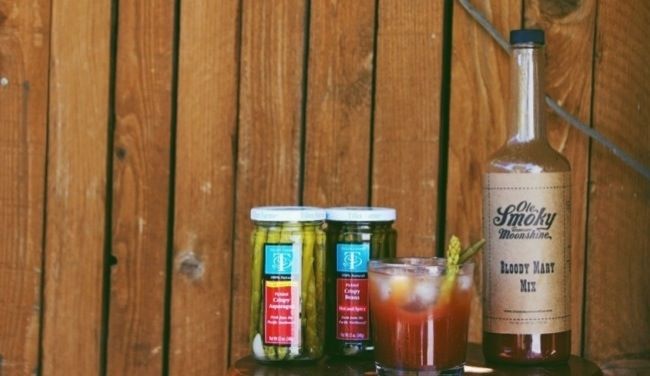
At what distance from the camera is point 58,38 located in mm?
2053

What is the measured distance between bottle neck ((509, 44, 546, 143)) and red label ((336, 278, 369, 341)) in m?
0.31

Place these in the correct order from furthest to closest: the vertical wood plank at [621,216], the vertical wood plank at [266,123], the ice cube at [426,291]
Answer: the vertical wood plank at [266,123] → the vertical wood plank at [621,216] → the ice cube at [426,291]

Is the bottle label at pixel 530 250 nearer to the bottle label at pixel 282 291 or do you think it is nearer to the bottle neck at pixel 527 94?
the bottle neck at pixel 527 94

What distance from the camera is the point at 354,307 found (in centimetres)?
161

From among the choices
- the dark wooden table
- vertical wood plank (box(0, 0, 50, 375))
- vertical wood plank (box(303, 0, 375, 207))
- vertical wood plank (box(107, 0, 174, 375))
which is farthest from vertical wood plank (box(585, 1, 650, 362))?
vertical wood plank (box(0, 0, 50, 375))

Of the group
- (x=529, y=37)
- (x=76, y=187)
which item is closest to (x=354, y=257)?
(x=529, y=37)

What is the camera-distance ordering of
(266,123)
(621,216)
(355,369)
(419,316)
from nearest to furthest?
(419,316) < (355,369) < (621,216) < (266,123)

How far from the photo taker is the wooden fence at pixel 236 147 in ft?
→ 6.23

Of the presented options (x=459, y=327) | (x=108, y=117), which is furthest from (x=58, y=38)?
(x=459, y=327)

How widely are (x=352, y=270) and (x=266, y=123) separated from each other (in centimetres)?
48

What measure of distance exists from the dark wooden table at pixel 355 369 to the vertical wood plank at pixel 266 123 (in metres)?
0.37

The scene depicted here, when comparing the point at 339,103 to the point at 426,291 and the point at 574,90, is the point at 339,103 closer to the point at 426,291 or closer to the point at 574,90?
the point at 574,90

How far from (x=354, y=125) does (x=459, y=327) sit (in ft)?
1.85

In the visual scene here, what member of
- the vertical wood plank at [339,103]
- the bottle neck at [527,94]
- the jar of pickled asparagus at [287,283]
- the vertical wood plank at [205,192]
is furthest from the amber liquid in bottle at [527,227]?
the vertical wood plank at [205,192]
